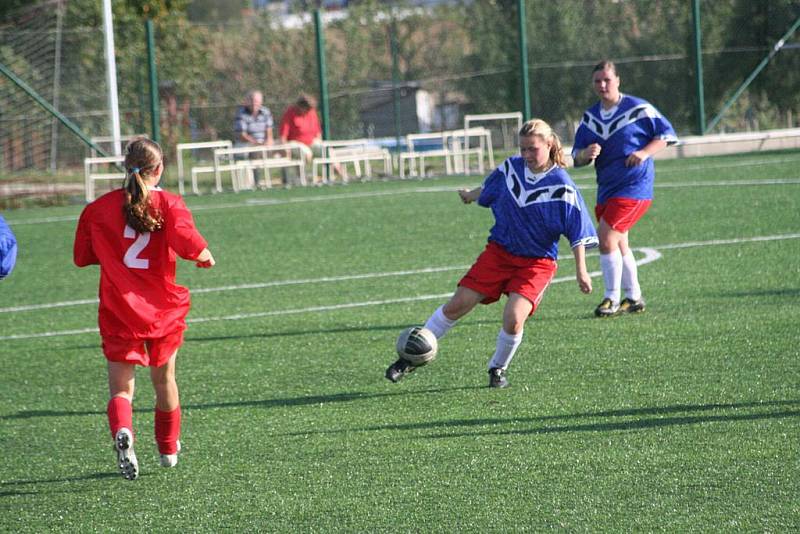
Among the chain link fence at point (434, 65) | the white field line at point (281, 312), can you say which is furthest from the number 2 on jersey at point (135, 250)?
the chain link fence at point (434, 65)

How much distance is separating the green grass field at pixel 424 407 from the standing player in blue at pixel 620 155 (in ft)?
1.48

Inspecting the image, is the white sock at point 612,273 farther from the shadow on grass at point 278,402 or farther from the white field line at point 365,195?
the white field line at point 365,195

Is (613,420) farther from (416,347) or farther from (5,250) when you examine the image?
(5,250)

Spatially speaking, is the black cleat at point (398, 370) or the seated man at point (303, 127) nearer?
the black cleat at point (398, 370)

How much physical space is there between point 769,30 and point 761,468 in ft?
67.9

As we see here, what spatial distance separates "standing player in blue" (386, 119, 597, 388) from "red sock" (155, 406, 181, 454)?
1.55 metres

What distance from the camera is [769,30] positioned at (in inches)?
939

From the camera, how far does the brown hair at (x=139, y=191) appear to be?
16.5ft

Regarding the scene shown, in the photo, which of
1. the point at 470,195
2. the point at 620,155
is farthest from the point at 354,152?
the point at 470,195

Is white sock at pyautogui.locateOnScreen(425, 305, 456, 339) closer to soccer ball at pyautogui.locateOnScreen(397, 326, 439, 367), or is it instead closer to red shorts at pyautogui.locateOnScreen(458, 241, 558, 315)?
red shorts at pyautogui.locateOnScreen(458, 241, 558, 315)

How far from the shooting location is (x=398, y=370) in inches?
256

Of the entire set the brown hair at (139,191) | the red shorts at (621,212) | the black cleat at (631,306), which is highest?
the brown hair at (139,191)

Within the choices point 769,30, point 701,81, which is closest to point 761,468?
point 701,81

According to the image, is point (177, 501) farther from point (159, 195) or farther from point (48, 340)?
point (48, 340)
